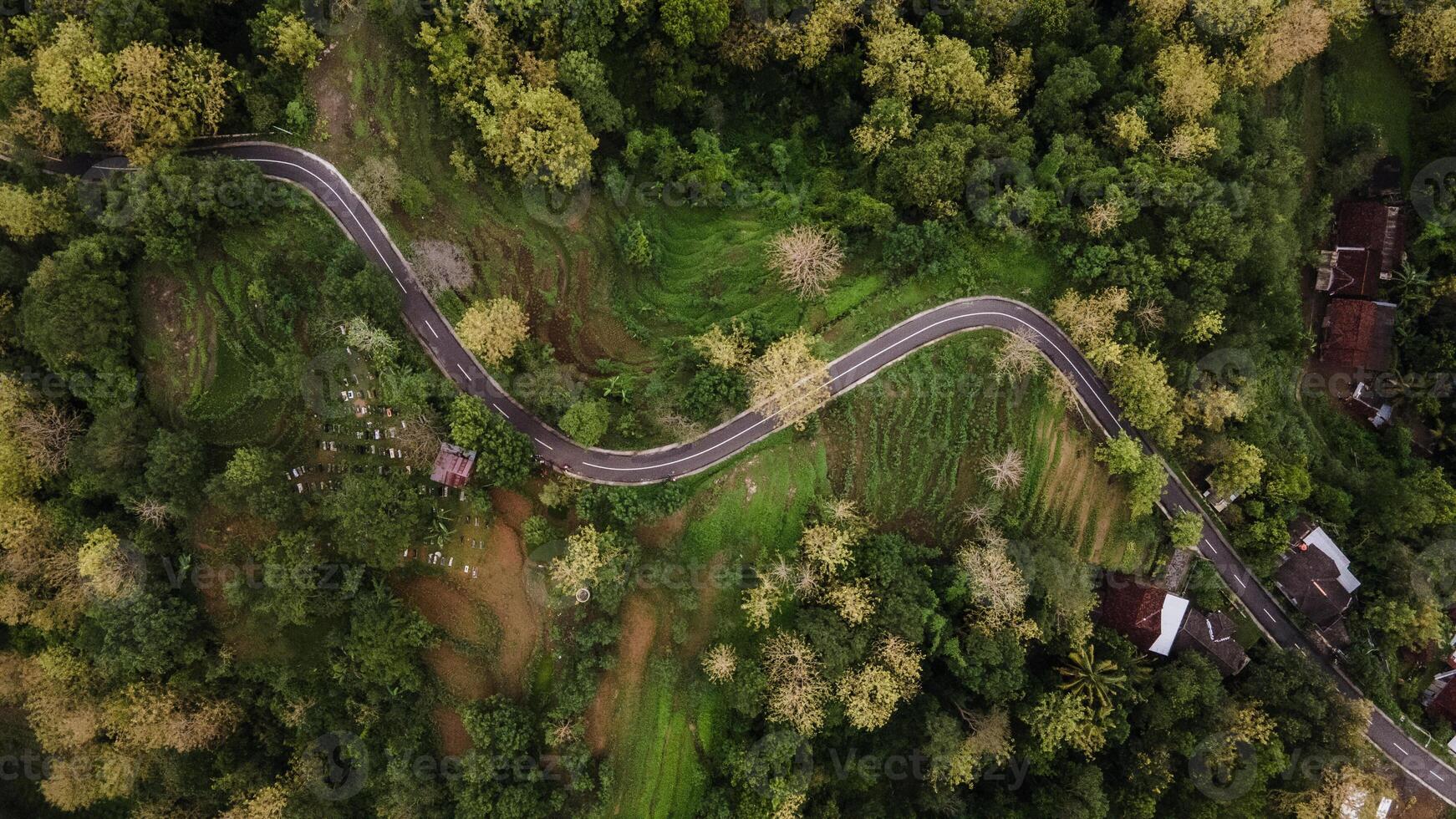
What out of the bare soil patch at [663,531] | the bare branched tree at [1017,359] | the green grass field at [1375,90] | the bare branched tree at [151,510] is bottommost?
the bare soil patch at [663,531]

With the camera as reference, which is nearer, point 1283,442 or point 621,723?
point 621,723

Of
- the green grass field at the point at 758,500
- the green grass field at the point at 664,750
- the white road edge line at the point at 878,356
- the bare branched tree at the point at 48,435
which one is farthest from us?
the white road edge line at the point at 878,356

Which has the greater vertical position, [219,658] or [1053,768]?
[219,658]

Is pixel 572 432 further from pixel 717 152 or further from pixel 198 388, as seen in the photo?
pixel 198 388

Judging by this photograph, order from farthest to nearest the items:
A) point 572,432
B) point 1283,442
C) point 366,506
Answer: point 1283,442 < point 572,432 < point 366,506

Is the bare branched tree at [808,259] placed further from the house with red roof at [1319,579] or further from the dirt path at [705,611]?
the house with red roof at [1319,579]

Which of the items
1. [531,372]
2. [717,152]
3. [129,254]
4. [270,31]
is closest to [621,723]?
[531,372]

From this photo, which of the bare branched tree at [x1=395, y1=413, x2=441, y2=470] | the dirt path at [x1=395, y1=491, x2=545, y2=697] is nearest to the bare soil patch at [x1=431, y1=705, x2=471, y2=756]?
the dirt path at [x1=395, y1=491, x2=545, y2=697]

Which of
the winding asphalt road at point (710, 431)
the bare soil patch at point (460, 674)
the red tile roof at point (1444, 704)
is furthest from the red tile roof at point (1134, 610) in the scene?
the bare soil patch at point (460, 674)
